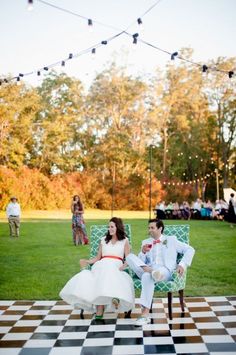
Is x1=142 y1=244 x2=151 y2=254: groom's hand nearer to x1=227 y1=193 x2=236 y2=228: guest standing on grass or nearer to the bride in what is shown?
the bride

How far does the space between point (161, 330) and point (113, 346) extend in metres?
0.63

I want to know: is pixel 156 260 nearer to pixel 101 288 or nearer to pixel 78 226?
pixel 101 288

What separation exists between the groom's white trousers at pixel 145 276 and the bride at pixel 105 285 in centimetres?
11

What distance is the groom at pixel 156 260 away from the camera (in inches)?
192

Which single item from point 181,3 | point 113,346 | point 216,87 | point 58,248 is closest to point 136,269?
point 113,346

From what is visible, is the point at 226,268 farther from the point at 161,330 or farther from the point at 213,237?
the point at 213,237

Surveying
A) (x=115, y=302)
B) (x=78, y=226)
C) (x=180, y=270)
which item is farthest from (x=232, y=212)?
(x=115, y=302)

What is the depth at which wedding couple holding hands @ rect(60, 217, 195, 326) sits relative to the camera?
15.9ft

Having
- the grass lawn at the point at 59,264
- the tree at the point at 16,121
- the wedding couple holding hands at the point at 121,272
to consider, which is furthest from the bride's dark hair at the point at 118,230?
the tree at the point at 16,121

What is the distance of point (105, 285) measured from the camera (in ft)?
15.9

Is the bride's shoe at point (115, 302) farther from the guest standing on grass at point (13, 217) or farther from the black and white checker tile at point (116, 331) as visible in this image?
the guest standing on grass at point (13, 217)

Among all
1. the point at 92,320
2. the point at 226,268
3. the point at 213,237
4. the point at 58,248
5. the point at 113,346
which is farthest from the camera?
the point at 213,237

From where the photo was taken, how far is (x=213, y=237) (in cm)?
1301

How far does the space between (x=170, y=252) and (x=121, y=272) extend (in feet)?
1.89
